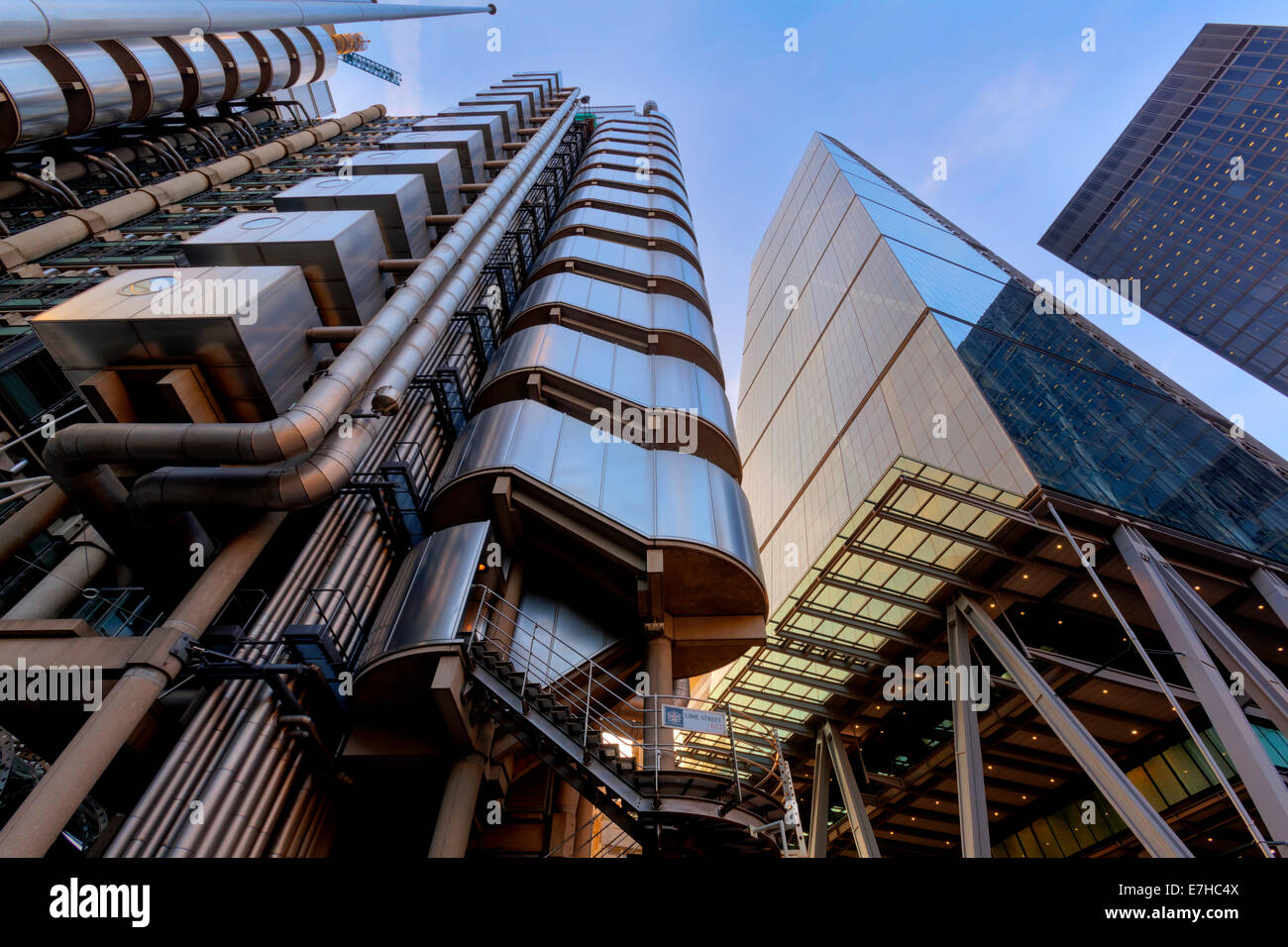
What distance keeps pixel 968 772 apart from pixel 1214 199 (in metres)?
114

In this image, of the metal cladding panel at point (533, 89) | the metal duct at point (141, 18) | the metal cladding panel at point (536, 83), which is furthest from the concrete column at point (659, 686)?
the metal cladding panel at point (536, 83)

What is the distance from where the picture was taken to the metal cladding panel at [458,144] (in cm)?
2378

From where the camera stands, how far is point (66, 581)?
11.1 m

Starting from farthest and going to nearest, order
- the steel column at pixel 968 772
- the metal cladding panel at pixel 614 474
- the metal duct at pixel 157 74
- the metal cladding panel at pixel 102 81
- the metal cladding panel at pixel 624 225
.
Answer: the metal cladding panel at pixel 624 225
the metal duct at pixel 157 74
the metal cladding panel at pixel 102 81
the steel column at pixel 968 772
the metal cladding panel at pixel 614 474

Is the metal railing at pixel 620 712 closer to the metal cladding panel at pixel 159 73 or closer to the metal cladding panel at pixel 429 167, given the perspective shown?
the metal cladding panel at pixel 429 167

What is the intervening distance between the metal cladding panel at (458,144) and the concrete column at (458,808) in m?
23.0

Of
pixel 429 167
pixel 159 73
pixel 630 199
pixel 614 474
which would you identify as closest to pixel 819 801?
pixel 614 474

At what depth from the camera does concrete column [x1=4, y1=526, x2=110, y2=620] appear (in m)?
10.6

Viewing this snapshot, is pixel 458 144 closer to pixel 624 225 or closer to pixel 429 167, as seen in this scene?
pixel 429 167

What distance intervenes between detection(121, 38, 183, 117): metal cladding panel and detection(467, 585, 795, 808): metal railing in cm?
2596

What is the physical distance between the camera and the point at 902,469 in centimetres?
1692
